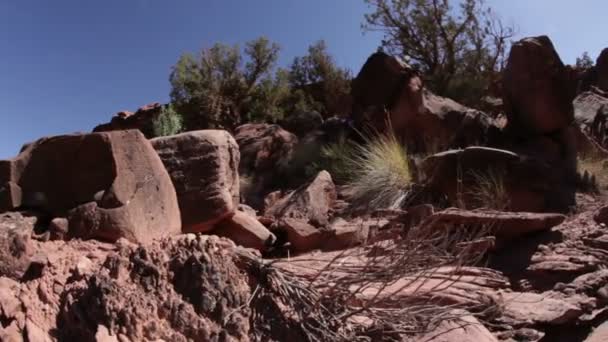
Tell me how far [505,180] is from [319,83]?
11342 mm

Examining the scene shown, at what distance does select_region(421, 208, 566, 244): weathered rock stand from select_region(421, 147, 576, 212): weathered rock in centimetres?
145

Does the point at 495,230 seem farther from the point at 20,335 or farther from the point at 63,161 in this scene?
the point at 20,335

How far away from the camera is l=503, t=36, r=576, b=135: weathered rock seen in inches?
336

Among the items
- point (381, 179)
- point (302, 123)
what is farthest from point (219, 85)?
point (381, 179)

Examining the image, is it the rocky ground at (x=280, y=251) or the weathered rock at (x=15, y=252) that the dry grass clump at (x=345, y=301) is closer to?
the rocky ground at (x=280, y=251)

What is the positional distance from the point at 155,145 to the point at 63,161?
1.15 meters

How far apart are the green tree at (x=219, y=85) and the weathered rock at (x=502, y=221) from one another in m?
10.3

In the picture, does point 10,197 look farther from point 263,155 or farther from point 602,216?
point 263,155

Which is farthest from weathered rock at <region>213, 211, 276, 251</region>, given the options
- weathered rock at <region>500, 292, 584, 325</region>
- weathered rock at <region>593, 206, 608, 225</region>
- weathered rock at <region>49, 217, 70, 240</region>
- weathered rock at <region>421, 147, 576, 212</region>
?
weathered rock at <region>593, 206, 608, 225</region>

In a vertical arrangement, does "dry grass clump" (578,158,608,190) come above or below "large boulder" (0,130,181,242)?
below

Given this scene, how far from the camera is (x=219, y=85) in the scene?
1538 cm

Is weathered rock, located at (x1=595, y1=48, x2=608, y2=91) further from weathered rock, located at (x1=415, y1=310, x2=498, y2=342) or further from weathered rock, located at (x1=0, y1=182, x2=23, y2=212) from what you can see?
weathered rock, located at (x1=0, y1=182, x2=23, y2=212)

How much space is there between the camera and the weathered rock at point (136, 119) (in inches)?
682

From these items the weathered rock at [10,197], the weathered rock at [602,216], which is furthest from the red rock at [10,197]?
the weathered rock at [602,216]
